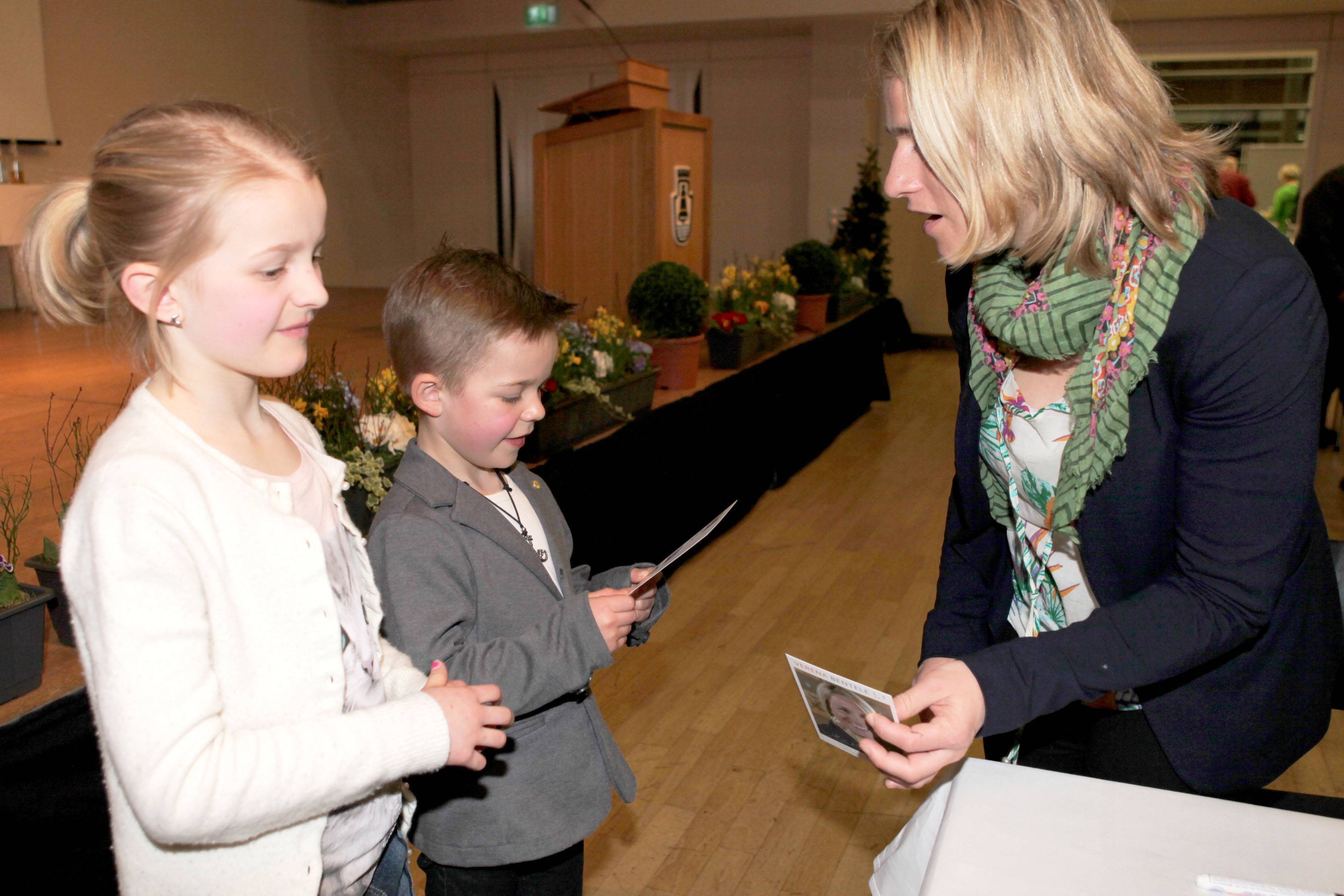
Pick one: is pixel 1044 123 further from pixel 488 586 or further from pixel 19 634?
pixel 19 634

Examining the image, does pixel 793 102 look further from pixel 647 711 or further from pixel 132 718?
pixel 132 718

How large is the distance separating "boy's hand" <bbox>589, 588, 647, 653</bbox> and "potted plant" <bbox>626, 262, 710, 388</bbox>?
9.00 ft

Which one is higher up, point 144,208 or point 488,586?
point 144,208

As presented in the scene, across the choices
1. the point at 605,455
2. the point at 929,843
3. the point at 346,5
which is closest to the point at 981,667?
the point at 929,843

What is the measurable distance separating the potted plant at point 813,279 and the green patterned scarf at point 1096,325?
4848 millimetres

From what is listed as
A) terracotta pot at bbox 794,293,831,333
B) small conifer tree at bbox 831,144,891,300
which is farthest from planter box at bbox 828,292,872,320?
small conifer tree at bbox 831,144,891,300

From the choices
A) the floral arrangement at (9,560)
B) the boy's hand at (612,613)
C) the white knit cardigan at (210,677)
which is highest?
the white knit cardigan at (210,677)

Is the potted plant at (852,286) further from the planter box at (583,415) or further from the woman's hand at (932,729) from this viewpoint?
the woman's hand at (932,729)

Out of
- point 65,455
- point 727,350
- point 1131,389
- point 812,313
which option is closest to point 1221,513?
point 1131,389

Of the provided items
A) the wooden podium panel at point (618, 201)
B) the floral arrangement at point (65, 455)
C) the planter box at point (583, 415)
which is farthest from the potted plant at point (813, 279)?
the floral arrangement at point (65, 455)

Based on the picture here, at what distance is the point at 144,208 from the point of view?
36.4 inches

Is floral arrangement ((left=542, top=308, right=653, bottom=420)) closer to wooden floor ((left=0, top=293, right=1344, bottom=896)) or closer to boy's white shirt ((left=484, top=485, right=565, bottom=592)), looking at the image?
wooden floor ((left=0, top=293, right=1344, bottom=896))

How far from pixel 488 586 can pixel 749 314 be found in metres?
3.76

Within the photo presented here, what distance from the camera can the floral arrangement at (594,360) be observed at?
310 cm
